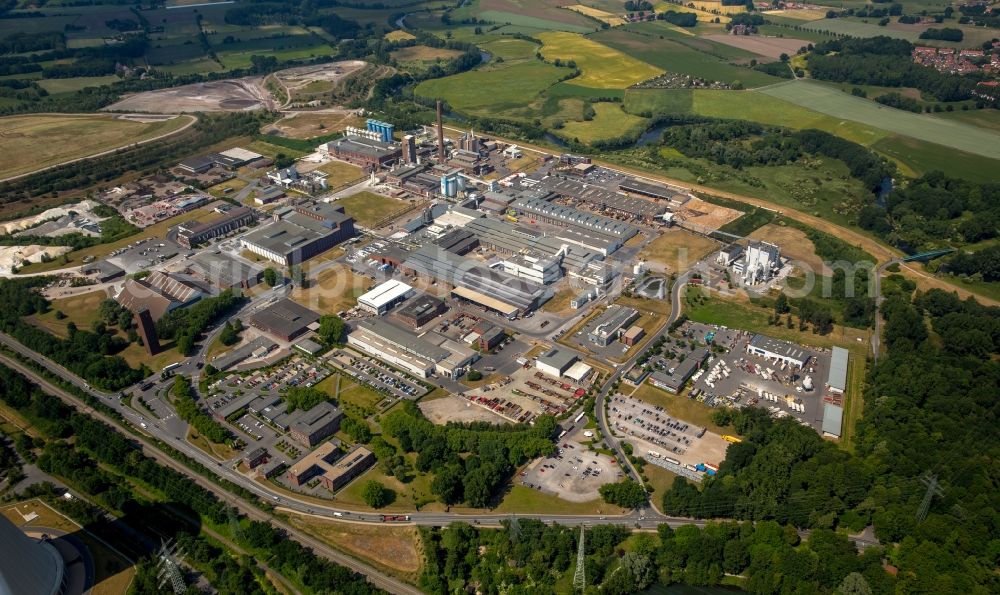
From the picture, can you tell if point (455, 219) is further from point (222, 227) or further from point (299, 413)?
point (299, 413)

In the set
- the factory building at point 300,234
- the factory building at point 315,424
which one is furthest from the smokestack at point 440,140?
the factory building at point 315,424

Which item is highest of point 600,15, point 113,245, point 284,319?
point 600,15

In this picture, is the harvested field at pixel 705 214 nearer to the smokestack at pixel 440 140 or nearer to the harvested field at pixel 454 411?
the smokestack at pixel 440 140

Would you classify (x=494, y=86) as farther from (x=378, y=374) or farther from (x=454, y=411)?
(x=454, y=411)

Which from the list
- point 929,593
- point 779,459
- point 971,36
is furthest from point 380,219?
point 971,36

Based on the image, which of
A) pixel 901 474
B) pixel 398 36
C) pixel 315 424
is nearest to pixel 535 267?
pixel 315 424

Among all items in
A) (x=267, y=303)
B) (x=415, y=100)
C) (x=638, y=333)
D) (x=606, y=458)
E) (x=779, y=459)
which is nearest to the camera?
(x=779, y=459)
